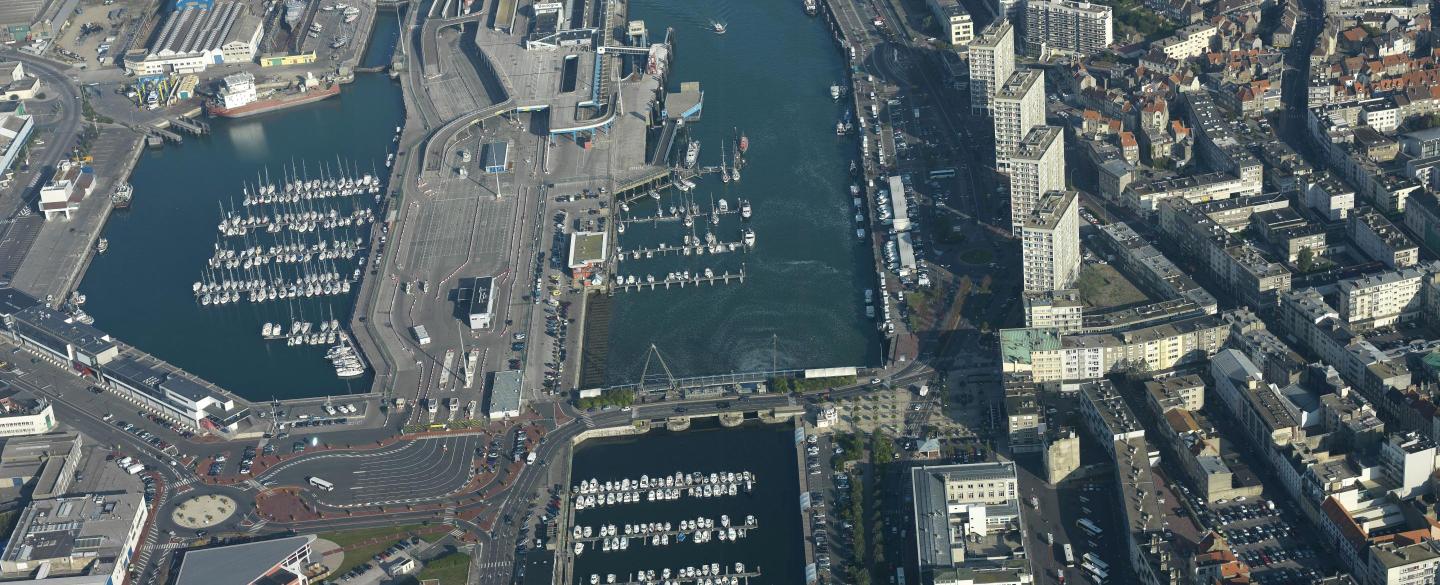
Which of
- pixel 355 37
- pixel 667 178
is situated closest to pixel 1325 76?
pixel 667 178

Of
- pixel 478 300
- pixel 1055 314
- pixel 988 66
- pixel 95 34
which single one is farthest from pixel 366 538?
pixel 95 34

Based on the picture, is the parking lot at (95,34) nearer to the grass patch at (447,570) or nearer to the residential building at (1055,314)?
the grass patch at (447,570)

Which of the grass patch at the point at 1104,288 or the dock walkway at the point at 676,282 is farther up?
the dock walkway at the point at 676,282

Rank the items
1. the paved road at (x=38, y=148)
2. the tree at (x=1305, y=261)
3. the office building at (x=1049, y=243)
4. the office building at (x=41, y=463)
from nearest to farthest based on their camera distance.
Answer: the office building at (x=41, y=463) → the office building at (x=1049, y=243) → the tree at (x=1305, y=261) → the paved road at (x=38, y=148)

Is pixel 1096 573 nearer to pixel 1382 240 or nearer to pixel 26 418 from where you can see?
pixel 1382 240

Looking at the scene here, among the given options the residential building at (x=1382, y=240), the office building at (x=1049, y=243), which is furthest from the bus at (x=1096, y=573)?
the residential building at (x=1382, y=240)

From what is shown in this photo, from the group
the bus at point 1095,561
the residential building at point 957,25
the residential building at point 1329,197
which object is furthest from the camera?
the residential building at point 957,25
